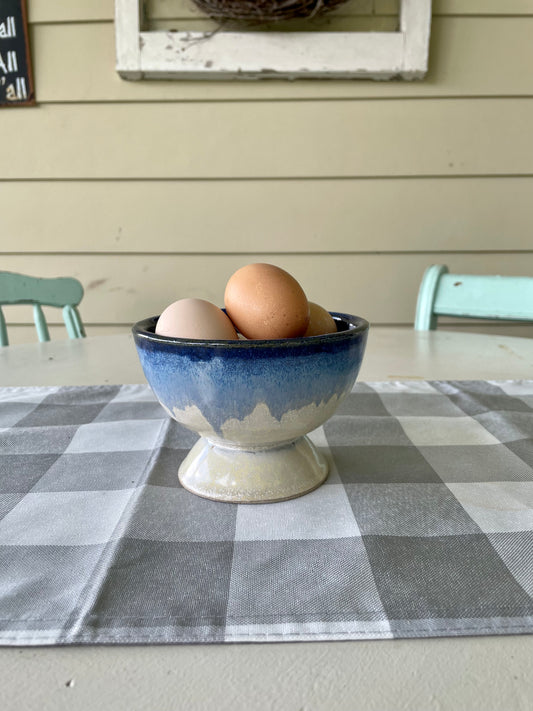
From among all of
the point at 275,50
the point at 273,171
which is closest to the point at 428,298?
the point at 273,171

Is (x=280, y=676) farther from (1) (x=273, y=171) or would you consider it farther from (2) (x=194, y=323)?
(1) (x=273, y=171)

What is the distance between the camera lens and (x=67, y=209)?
5.04 feet

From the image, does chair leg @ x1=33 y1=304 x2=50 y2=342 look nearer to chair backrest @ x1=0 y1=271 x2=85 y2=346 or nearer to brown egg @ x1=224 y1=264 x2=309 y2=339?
chair backrest @ x1=0 y1=271 x2=85 y2=346

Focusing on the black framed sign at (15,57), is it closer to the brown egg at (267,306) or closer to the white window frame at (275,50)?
the white window frame at (275,50)

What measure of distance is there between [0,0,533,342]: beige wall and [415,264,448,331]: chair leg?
1.05ft

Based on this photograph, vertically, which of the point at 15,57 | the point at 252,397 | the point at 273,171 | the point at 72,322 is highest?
the point at 15,57

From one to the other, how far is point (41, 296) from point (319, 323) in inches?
34.1

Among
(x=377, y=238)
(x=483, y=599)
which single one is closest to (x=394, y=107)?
(x=377, y=238)

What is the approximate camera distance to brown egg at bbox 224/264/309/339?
453mm

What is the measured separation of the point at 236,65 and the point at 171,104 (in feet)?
0.70

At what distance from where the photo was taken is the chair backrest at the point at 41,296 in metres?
1.11

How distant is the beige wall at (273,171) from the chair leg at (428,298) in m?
0.32

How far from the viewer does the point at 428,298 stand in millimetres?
1234

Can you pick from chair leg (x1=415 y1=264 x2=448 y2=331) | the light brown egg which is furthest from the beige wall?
the light brown egg
